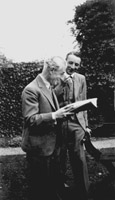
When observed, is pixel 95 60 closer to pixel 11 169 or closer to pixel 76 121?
pixel 11 169

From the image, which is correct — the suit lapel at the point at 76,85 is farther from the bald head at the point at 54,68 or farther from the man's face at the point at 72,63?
the bald head at the point at 54,68

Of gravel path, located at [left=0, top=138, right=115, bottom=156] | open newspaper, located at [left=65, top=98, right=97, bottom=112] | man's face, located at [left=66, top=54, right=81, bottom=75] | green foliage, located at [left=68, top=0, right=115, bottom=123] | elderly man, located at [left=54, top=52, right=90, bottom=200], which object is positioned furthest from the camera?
green foliage, located at [left=68, top=0, right=115, bottom=123]

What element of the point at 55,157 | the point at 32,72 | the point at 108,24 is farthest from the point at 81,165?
the point at 108,24

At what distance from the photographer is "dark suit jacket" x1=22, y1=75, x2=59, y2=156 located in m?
3.52

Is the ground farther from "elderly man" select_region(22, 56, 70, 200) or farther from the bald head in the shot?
the bald head

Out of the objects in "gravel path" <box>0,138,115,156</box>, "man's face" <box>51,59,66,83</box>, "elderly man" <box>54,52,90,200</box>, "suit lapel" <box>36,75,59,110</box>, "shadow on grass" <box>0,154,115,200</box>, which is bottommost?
"gravel path" <box>0,138,115,156</box>

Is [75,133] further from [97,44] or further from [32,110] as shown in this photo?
[97,44]

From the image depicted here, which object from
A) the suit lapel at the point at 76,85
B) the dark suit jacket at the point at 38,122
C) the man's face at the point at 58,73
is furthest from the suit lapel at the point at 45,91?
the suit lapel at the point at 76,85

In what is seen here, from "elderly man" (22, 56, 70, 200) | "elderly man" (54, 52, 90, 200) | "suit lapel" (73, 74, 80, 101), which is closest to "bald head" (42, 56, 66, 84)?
"elderly man" (22, 56, 70, 200)

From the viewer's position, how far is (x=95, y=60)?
39.4 ft

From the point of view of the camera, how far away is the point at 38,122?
3480 millimetres

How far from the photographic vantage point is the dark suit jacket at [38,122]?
3520mm

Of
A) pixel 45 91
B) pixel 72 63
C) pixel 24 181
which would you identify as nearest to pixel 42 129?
pixel 45 91

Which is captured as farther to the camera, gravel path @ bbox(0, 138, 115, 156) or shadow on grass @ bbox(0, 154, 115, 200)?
gravel path @ bbox(0, 138, 115, 156)
